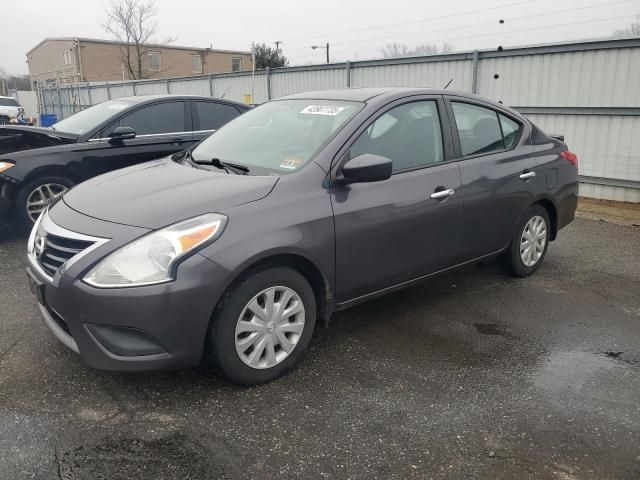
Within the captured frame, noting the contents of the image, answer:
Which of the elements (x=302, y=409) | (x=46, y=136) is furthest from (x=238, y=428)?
(x=46, y=136)

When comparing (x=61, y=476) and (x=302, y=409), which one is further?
(x=302, y=409)

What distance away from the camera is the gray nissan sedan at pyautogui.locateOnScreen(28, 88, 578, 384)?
8.80 ft

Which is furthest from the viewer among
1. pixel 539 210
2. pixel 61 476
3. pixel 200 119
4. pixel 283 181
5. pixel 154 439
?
pixel 200 119

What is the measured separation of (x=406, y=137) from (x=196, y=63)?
52.7 meters

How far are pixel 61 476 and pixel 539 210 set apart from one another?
13.6ft

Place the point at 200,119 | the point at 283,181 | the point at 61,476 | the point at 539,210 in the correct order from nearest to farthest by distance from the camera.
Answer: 1. the point at 61,476
2. the point at 283,181
3. the point at 539,210
4. the point at 200,119

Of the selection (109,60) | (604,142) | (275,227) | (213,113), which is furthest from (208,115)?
(109,60)

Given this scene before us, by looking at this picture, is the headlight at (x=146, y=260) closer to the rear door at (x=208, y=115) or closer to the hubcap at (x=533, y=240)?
the hubcap at (x=533, y=240)

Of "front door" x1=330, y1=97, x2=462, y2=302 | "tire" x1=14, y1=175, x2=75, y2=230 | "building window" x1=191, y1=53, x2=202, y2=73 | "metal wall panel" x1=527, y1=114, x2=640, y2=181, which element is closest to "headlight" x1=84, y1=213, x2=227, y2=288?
"front door" x1=330, y1=97, x2=462, y2=302

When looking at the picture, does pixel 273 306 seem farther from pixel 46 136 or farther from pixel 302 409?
pixel 46 136

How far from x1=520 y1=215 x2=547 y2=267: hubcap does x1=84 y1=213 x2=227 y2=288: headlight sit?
124 inches

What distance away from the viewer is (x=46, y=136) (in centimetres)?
625

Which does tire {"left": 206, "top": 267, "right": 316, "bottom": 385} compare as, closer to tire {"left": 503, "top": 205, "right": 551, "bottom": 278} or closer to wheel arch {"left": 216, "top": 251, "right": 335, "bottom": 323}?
wheel arch {"left": 216, "top": 251, "right": 335, "bottom": 323}

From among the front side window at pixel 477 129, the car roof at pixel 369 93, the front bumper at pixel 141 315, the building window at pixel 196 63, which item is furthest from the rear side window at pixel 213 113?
the building window at pixel 196 63
